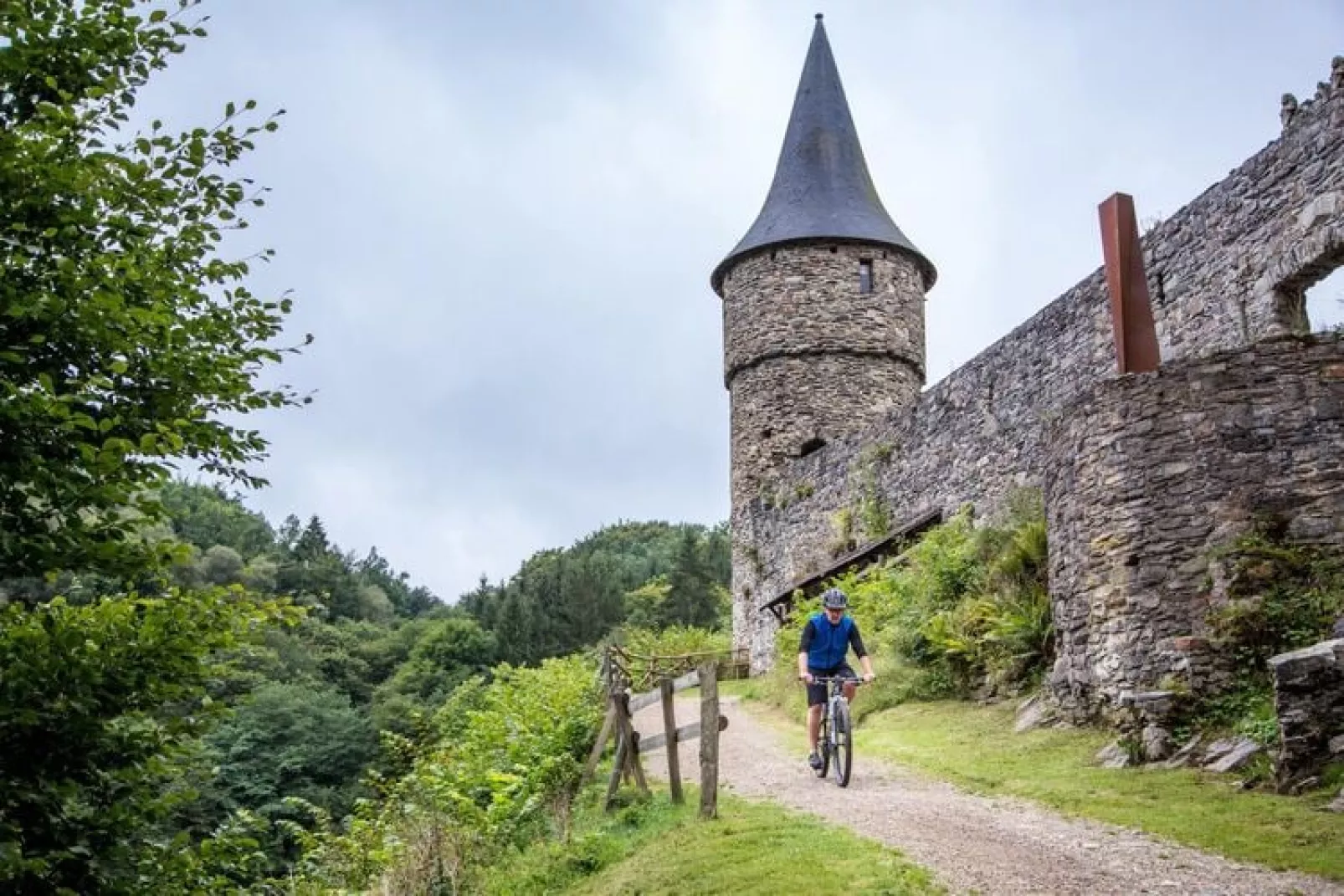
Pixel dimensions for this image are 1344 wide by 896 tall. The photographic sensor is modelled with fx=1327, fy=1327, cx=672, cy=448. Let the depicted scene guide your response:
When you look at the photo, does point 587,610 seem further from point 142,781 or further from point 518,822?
point 142,781

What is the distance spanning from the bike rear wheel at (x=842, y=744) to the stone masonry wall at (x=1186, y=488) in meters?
2.10

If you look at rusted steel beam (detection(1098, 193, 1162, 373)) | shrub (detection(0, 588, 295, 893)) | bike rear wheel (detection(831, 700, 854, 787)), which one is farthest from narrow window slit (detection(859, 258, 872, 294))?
shrub (detection(0, 588, 295, 893))

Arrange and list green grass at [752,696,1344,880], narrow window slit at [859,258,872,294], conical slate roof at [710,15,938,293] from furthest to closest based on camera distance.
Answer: conical slate roof at [710,15,938,293]
narrow window slit at [859,258,872,294]
green grass at [752,696,1344,880]

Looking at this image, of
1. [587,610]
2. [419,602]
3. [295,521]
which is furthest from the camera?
[419,602]

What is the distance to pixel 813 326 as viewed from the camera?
88.0ft

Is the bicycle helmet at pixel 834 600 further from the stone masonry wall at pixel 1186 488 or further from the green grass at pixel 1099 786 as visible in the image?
the stone masonry wall at pixel 1186 488

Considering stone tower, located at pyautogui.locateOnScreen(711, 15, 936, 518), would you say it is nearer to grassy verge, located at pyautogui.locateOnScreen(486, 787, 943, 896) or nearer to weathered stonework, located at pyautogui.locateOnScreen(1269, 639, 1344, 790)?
grassy verge, located at pyautogui.locateOnScreen(486, 787, 943, 896)

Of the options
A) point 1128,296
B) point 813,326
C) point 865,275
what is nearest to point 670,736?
point 1128,296

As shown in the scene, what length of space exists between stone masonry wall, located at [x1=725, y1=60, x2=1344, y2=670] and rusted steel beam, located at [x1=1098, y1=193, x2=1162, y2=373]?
0.78 meters

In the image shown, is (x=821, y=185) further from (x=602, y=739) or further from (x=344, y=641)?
(x=344, y=641)

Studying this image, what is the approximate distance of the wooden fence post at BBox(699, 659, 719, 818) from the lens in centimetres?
881

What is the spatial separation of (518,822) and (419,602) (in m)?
96.5

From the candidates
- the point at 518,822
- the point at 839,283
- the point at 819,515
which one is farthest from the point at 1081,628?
the point at 839,283

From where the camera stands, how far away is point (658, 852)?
27.7ft
